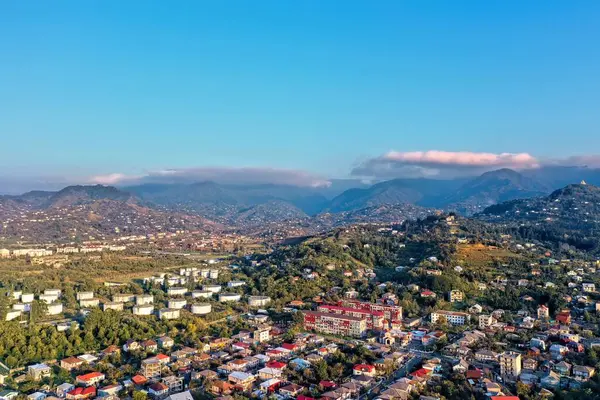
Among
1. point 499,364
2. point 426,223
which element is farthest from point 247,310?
point 426,223

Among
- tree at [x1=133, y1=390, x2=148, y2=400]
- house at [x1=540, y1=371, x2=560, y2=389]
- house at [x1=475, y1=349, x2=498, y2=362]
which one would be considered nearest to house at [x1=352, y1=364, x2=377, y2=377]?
house at [x1=475, y1=349, x2=498, y2=362]

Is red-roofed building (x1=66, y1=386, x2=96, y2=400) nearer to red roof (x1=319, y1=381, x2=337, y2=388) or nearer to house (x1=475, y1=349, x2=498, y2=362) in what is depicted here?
red roof (x1=319, y1=381, x2=337, y2=388)

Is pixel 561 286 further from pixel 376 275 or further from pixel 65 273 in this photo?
pixel 65 273

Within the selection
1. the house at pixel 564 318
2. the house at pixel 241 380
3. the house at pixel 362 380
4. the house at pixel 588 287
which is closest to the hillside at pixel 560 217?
the house at pixel 588 287

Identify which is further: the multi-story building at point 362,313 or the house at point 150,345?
the multi-story building at point 362,313

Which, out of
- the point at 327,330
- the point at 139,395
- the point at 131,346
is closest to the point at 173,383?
the point at 139,395

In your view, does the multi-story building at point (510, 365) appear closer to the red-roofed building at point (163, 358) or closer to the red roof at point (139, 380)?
the red-roofed building at point (163, 358)
